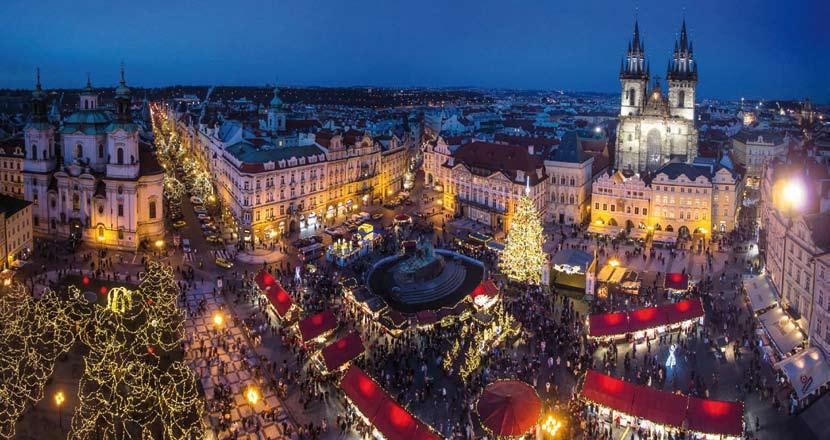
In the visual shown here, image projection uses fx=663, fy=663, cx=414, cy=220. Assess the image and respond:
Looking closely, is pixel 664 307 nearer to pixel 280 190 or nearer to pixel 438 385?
pixel 438 385

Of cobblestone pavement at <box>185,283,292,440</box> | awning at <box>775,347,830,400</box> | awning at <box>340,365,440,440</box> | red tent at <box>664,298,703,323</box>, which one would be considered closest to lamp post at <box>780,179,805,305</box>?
red tent at <box>664,298,703,323</box>

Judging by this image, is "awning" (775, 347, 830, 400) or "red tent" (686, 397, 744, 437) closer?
"red tent" (686, 397, 744, 437)

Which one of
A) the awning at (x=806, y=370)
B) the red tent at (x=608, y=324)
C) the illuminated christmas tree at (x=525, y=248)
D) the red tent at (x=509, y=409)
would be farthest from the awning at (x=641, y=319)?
the red tent at (x=509, y=409)

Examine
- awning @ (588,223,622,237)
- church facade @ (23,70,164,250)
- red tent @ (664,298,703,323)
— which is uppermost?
church facade @ (23,70,164,250)

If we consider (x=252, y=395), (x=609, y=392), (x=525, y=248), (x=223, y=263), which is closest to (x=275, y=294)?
(x=252, y=395)

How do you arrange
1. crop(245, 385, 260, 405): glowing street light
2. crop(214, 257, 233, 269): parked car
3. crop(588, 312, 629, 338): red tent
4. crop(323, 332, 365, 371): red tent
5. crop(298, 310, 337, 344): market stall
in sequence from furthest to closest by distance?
crop(214, 257, 233, 269): parked car → crop(588, 312, 629, 338): red tent → crop(298, 310, 337, 344): market stall → crop(323, 332, 365, 371): red tent → crop(245, 385, 260, 405): glowing street light

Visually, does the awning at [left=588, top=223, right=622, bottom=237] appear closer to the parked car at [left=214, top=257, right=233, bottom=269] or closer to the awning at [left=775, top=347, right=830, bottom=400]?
the awning at [left=775, top=347, right=830, bottom=400]

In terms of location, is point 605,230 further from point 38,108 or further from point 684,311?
point 38,108
